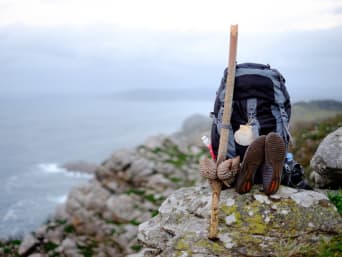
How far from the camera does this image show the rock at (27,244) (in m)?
14.9

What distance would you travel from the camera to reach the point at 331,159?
672cm

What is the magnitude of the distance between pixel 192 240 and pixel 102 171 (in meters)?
14.0

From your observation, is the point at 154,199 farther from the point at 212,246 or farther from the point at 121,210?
the point at 212,246

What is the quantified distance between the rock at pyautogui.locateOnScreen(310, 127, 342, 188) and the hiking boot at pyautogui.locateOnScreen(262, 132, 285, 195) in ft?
A: 5.75

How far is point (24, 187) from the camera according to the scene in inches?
1490

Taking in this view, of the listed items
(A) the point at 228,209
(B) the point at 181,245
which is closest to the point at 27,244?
(B) the point at 181,245

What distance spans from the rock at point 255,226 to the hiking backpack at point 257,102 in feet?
2.59

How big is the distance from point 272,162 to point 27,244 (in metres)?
12.5

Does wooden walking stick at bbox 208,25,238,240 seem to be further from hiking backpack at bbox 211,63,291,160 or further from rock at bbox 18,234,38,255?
rock at bbox 18,234,38,255

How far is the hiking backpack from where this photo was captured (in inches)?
230

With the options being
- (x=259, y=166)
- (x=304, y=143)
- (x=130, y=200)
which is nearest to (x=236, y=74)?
(x=259, y=166)

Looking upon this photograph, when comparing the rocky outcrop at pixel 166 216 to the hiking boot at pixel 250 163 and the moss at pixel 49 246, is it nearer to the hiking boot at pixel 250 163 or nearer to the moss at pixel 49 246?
the moss at pixel 49 246

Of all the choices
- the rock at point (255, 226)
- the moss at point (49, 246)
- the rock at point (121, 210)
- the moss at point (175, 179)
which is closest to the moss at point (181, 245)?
the rock at point (255, 226)

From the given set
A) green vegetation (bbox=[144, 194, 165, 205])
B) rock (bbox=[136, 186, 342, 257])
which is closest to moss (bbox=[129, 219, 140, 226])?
green vegetation (bbox=[144, 194, 165, 205])
